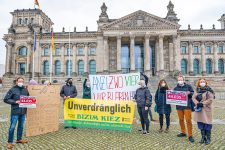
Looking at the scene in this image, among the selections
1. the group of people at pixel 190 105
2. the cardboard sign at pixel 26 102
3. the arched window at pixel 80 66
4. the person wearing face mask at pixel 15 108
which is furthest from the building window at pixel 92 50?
the person wearing face mask at pixel 15 108

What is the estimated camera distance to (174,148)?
799cm

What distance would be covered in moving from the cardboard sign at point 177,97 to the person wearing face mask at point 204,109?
0.55 metres

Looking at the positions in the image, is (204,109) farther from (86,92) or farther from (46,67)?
(46,67)

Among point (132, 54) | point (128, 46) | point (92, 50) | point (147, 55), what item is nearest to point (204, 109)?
point (147, 55)

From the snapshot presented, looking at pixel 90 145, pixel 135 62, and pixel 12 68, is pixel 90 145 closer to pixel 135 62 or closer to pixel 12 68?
pixel 135 62

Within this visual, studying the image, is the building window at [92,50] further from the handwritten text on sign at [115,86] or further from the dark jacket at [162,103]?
the dark jacket at [162,103]

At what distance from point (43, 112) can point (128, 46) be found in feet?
176

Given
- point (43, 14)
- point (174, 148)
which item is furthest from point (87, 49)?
point (174, 148)

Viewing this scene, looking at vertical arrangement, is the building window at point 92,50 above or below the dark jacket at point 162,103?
above

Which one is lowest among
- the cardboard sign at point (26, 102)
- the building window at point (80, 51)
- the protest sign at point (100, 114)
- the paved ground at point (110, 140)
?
the paved ground at point (110, 140)

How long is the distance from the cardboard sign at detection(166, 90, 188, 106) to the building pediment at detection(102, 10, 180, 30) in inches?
1933

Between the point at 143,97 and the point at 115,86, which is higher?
the point at 115,86

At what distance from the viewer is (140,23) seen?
58.0 metres

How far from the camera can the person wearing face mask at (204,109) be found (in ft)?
28.1
